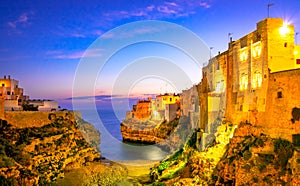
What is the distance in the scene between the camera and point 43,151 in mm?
31859

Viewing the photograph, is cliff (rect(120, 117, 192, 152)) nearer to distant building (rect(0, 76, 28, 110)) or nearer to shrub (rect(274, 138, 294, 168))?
shrub (rect(274, 138, 294, 168))

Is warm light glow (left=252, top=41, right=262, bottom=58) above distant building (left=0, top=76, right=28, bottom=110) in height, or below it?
above

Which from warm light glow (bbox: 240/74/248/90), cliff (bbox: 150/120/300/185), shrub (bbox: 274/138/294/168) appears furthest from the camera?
warm light glow (bbox: 240/74/248/90)

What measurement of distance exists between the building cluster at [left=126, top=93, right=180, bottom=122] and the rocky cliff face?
18321mm

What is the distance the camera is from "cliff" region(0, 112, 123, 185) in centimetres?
2333

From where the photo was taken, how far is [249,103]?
78.8 ft

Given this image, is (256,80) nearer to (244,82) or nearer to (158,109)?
(244,82)

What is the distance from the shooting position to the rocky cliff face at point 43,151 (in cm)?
2325

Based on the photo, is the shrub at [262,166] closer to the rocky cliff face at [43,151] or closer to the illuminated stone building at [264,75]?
the illuminated stone building at [264,75]

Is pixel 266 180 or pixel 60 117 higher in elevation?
pixel 60 117

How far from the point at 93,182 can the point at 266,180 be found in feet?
56.1

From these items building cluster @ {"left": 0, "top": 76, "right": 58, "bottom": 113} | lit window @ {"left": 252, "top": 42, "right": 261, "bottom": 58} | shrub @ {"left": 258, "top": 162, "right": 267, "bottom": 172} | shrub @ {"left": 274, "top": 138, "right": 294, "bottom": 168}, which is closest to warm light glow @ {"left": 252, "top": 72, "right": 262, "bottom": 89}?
lit window @ {"left": 252, "top": 42, "right": 261, "bottom": 58}

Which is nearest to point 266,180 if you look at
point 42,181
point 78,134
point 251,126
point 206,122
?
point 251,126

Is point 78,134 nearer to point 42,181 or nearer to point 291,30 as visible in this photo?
point 42,181
